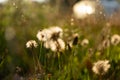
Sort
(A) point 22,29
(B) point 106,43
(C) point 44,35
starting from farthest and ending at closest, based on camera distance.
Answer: (A) point 22,29 → (B) point 106,43 → (C) point 44,35

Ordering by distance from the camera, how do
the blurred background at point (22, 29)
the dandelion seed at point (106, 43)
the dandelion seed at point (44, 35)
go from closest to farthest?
the dandelion seed at point (44, 35)
the blurred background at point (22, 29)
the dandelion seed at point (106, 43)

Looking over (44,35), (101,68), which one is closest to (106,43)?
(101,68)

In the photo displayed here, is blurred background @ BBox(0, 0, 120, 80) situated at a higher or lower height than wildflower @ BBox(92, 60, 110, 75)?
higher

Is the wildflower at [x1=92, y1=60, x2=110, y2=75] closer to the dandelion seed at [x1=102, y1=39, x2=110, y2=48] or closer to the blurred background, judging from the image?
the blurred background

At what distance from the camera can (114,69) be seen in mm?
2572

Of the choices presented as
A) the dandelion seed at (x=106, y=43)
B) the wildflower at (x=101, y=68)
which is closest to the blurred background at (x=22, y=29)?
the dandelion seed at (x=106, y=43)

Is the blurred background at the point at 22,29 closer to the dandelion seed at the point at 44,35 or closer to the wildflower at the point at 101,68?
the dandelion seed at the point at 44,35

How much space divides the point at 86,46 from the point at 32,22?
0.73m

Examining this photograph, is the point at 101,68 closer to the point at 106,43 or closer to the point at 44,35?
the point at 44,35

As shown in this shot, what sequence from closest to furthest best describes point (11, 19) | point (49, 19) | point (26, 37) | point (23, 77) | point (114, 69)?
point (23, 77), point (114, 69), point (26, 37), point (11, 19), point (49, 19)

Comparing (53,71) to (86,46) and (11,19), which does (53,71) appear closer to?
(86,46)

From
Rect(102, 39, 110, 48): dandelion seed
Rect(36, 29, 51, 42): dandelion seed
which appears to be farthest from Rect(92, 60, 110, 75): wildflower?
Rect(102, 39, 110, 48): dandelion seed

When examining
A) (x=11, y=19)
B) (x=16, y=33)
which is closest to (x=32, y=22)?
(x=11, y=19)

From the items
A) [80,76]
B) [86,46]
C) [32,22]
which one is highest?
[32,22]
